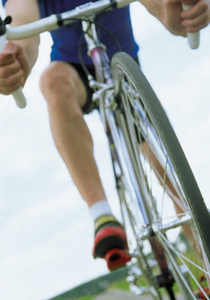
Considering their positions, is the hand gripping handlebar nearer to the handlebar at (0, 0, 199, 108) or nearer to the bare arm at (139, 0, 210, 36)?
the handlebar at (0, 0, 199, 108)

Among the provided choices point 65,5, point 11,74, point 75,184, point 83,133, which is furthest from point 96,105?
point 11,74

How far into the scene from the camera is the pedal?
1818mm

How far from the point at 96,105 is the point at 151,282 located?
0.81 m

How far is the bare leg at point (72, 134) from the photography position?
203cm

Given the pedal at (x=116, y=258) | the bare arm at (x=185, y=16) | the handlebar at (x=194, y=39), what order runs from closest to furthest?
the bare arm at (x=185, y=16)
the handlebar at (x=194, y=39)
the pedal at (x=116, y=258)

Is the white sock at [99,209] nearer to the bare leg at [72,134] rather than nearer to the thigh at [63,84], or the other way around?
the bare leg at [72,134]

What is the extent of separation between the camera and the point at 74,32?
236 cm

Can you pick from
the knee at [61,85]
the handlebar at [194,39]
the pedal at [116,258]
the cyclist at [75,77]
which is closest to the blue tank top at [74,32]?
the cyclist at [75,77]

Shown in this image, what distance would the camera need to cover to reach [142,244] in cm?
193

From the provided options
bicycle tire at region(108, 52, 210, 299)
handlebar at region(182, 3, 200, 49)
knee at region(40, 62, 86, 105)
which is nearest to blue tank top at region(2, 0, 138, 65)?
knee at region(40, 62, 86, 105)

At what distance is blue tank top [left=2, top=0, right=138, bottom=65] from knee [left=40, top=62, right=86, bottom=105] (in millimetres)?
112

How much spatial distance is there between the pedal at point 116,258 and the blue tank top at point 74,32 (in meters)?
0.95

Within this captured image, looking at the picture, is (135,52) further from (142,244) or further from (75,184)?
(142,244)

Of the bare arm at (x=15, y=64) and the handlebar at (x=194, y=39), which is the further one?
the handlebar at (x=194, y=39)
